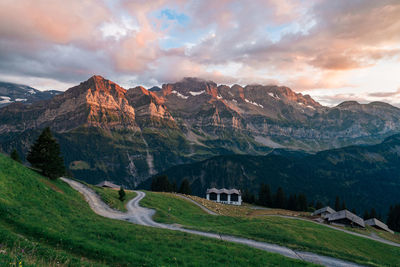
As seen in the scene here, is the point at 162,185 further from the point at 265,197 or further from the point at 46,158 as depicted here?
the point at 46,158

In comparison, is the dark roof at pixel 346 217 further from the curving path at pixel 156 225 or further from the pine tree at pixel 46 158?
the pine tree at pixel 46 158

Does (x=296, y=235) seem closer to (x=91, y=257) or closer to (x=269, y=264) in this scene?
(x=269, y=264)

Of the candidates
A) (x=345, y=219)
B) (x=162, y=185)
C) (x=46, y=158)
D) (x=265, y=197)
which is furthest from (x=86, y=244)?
(x=265, y=197)

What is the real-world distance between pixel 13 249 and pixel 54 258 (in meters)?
2.31

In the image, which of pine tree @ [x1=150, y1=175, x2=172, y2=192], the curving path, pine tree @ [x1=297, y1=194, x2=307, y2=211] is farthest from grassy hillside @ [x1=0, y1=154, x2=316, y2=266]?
pine tree @ [x1=297, y1=194, x2=307, y2=211]

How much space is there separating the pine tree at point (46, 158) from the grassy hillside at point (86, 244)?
18.0 meters

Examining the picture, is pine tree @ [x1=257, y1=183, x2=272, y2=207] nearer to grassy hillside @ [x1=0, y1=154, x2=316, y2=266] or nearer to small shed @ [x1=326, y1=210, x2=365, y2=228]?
small shed @ [x1=326, y1=210, x2=365, y2=228]

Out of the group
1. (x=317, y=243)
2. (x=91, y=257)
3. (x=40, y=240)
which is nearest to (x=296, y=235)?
(x=317, y=243)

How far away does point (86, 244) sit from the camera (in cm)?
2028

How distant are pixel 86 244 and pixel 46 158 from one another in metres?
36.9

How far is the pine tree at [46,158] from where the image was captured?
49.8 m

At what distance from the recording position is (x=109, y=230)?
26.7 meters

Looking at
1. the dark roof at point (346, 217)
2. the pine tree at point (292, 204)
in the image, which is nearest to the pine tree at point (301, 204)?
the pine tree at point (292, 204)

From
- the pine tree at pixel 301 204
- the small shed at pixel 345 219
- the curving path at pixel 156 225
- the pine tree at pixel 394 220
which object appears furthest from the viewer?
the pine tree at pixel 301 204
